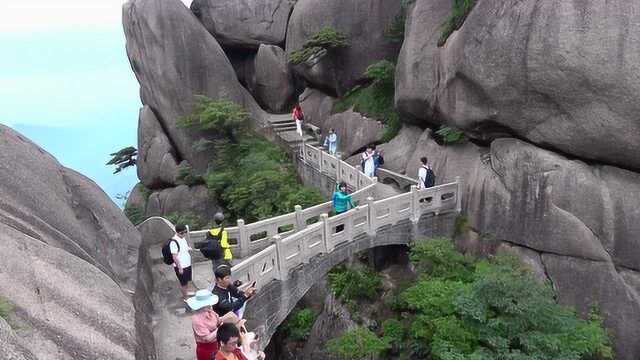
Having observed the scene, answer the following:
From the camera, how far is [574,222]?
1138cm

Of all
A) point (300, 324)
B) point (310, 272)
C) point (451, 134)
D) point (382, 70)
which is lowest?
point (300, 324)

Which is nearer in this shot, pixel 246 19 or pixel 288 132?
pixel 288 132

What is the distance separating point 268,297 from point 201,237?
2.40m

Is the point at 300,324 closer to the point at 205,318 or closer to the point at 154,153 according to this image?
the point at 205,318

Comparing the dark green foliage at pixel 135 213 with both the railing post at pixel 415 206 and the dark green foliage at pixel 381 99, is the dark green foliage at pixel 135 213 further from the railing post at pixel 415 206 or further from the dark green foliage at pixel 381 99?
the railing post at pixel 415 206

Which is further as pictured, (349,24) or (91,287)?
(349,24)

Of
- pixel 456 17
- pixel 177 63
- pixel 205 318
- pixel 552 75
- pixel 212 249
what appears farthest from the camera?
pixel 177 63

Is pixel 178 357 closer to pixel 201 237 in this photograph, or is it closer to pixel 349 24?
pixel 201 237

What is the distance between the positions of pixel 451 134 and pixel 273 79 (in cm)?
1370

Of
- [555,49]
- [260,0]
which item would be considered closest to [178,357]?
[555,49]

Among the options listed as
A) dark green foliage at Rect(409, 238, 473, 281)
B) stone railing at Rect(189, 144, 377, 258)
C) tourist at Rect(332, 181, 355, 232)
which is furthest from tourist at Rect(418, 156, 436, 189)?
tourist at Rect(332, 181, 355, 232)

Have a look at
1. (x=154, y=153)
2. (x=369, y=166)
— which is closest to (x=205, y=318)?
(x=369, y=166)

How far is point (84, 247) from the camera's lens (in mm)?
7488

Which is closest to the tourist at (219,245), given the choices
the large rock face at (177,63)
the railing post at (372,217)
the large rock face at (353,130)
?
the railing post at (372,217)
